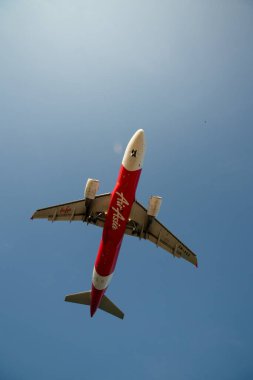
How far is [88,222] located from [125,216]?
669 cm

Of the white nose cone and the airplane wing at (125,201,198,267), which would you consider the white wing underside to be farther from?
the white nose cone

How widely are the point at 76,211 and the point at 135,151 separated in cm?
1068

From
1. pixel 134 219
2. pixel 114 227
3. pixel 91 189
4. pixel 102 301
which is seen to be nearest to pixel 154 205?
pixel 134 219

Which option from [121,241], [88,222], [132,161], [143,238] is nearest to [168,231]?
[143,238]

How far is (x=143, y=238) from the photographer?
34594 mm

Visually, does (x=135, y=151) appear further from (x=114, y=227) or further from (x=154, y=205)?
(x=114, y=227)

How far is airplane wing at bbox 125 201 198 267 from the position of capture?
33.5 meters

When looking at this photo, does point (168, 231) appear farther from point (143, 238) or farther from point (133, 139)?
point (133, 139)

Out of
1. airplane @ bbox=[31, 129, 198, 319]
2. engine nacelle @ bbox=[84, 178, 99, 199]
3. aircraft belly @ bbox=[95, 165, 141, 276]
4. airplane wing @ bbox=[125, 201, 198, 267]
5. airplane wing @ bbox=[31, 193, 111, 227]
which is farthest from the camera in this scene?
airplane wing @ bbox=[125, 201, 198, 267]

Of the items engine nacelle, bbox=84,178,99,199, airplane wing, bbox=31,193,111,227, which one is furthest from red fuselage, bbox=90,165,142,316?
airplane wing, bbox=31,193,111,227

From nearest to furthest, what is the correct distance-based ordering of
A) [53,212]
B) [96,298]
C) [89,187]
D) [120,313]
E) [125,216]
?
[125,216], [89,187], [53,212], [96,298], [120,313]

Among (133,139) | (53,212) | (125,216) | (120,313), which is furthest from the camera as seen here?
(120,313)

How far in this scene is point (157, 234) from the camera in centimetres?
3456

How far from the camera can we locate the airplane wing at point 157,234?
110ft
